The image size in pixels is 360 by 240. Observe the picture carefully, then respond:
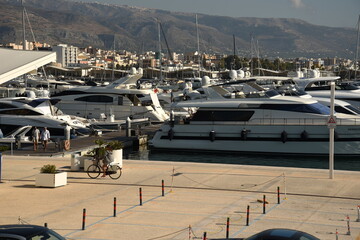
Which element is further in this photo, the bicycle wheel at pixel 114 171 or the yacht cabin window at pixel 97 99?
the yacht cabin window at pixel 97 99

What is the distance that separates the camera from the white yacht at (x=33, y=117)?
35.9 m

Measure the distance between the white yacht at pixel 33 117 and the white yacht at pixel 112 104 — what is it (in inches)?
322

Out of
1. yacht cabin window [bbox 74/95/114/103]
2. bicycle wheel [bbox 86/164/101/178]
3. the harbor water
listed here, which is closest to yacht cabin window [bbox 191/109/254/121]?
the harbor water

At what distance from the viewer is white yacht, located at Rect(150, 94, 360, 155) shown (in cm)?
3259

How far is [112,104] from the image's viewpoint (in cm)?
4762

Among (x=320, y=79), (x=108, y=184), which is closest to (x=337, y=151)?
(x=108, y=184)

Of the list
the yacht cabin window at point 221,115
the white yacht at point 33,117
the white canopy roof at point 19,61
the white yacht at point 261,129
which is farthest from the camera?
the white yacht at point 33,117

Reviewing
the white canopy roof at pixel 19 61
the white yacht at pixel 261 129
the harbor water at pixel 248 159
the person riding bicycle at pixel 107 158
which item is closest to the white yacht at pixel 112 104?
the harbor water at pixel 248 159

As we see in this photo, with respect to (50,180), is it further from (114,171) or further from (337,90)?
(337,90)

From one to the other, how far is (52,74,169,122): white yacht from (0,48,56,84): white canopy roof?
18760mm

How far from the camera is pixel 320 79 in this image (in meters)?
54.2

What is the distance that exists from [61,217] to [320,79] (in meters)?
41.9

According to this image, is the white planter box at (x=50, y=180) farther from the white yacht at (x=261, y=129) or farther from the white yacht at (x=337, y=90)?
the white yacht at (x=337, y=90)

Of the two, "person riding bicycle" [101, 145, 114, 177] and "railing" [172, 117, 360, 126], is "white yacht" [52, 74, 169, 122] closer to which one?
"railing" [172, 117, 360, 126]
